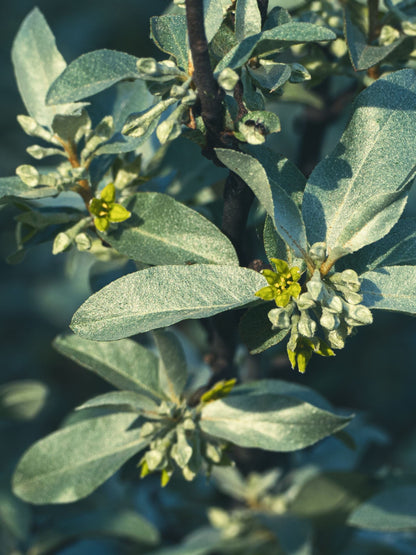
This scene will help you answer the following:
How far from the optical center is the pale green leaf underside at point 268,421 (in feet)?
3.47

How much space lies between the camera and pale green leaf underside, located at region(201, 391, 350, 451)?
1.06 m

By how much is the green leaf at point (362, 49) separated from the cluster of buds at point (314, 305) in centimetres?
37

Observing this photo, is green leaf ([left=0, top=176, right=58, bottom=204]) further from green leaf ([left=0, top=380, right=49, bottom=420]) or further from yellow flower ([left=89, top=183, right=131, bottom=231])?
green leaf ([left=0, top=380, right=49, bottom=420])

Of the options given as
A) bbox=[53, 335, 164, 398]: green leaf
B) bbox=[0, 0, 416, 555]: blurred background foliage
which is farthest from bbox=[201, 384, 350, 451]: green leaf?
bbox=[0, 0, 416, 555]: blurred background foliage

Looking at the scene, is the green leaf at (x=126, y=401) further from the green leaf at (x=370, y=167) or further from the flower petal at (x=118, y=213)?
the green leaf at (x=370, y=167)

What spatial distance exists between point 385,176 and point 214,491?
3.96 feet

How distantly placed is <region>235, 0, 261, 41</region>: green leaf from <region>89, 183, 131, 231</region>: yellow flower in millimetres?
300

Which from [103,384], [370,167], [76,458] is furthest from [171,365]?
[103,384]

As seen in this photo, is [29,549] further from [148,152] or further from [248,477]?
[148,152]

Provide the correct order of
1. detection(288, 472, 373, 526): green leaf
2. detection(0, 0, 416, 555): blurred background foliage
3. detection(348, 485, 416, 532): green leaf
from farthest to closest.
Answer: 1. detection(0, 0, 416, 555): blurred background foliage
2. detection(288, 472, 373, 526): green leaf
3. detection(348, 485, 416, 532): green leaf

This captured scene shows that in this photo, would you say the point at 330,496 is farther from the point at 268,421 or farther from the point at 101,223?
the point at 101,223

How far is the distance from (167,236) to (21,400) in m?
0.81

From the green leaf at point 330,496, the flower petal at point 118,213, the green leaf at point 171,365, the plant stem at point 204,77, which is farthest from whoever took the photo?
the green leaf at point 330,496

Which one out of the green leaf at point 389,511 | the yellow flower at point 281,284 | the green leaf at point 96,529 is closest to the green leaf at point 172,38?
the yellow flower at point 281,284
